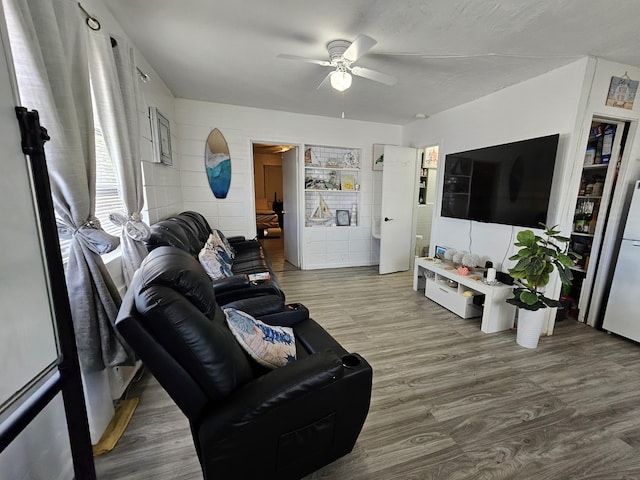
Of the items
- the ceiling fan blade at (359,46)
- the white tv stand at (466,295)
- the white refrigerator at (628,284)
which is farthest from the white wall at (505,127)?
the ceiling fan blade at (359,46)

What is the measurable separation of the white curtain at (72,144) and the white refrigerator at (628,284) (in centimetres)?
384

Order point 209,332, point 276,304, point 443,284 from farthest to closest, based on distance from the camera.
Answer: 1. point 443,284
2. point 276,304
3. point 209,332

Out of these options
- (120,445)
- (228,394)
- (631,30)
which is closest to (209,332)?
(228,394)

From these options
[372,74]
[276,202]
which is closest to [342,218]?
[372,74]

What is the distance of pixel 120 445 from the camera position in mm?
1383

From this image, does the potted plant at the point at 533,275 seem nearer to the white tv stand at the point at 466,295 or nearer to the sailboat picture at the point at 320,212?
the white tv stand at the point at 466,295

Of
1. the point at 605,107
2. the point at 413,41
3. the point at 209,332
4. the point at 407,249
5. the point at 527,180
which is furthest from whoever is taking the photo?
the point at 407,249

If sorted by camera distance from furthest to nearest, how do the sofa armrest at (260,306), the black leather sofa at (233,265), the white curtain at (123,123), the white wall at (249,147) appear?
the white wall at (249,147), the black leather sofa at (233,265), the sofa armrest at (260,306), the white curtain at (123,123)

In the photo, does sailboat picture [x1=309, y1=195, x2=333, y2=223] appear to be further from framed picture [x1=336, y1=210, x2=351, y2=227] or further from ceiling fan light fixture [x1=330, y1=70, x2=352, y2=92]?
ceiling fan light fixture [x1=330, y1=70, x2=352, y2=92]

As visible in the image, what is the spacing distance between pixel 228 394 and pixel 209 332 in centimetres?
25

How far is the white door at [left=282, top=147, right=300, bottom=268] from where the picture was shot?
14.3 ft

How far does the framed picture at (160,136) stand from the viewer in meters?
2.47

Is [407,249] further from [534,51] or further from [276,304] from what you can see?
[276,304]

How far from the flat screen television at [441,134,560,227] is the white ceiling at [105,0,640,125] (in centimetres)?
69
